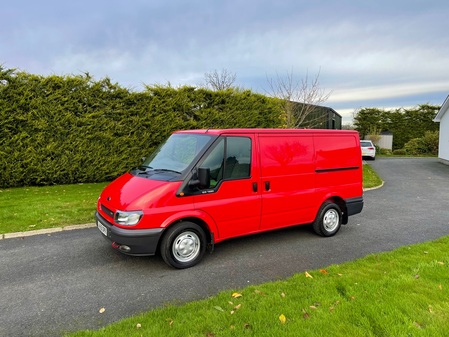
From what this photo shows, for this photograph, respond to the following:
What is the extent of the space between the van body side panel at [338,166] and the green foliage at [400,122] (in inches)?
1295

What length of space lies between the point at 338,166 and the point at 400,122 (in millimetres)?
34739

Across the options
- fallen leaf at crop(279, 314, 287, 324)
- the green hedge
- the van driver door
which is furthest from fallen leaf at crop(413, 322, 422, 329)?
the green hedge

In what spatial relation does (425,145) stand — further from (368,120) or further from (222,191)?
(222,191)

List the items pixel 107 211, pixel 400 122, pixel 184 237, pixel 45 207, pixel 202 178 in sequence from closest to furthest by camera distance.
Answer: pixel 202 178, pixel 184 237, pixel 107 211, pixel 45 207, pixel 400 122

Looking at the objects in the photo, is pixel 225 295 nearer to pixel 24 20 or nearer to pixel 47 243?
pixel 47 243

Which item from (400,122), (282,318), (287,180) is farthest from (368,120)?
(282,318)

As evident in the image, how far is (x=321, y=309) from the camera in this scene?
3.08m

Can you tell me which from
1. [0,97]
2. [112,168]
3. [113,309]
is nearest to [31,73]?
[0,97]

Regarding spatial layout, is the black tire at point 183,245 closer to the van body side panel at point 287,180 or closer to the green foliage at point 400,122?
the van body side panel at point 287,180

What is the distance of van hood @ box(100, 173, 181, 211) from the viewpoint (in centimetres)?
411

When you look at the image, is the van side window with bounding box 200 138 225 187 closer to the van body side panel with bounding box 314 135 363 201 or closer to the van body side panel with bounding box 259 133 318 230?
the van body side panel with bounding box 259 133 318 230

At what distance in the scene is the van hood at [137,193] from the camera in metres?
4.11

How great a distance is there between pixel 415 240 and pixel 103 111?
9.62 metres

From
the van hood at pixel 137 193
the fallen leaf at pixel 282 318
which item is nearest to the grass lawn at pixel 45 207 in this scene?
the van hood at pixel 137 193
